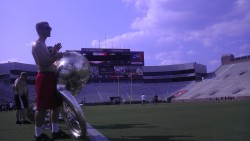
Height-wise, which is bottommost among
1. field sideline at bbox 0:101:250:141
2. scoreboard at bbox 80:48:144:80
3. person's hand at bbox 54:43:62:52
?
field sideline at bbox 0:101:250:141

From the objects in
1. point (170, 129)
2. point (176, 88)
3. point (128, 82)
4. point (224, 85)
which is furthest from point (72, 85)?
point (176, 88)

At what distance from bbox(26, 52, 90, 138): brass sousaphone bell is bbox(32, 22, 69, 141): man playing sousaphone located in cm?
24

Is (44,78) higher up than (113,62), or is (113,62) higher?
(113,62)

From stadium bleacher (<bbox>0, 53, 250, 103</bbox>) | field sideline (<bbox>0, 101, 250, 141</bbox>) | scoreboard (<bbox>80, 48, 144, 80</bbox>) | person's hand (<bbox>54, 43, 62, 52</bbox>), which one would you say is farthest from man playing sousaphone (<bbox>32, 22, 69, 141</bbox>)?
scoreboard (<bbox>80, 48, 144, 80</bbox>)

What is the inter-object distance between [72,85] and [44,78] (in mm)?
1532

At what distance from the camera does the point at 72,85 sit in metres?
6.87

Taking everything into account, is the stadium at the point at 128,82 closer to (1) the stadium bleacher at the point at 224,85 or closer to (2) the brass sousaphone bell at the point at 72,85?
(1) the stadium bleacher at the point at 224,85

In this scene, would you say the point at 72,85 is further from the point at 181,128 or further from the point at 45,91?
the point at 181,128

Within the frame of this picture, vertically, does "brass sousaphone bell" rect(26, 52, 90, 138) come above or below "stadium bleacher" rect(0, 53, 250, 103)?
below

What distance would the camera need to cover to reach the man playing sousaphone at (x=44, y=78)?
5.28m

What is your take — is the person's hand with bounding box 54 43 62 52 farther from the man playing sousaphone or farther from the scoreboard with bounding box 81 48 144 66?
the scoreboard with bounding box 81 48 144 66

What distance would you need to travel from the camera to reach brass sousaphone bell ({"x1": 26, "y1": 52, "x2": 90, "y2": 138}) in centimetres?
556

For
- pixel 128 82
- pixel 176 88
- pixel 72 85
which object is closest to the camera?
pixel 72 85

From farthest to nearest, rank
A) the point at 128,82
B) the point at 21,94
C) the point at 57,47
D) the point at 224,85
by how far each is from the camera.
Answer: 1. the point at 128,82
2. the point at 224,85
3. the point at 21,94
4. the point at 57,47
